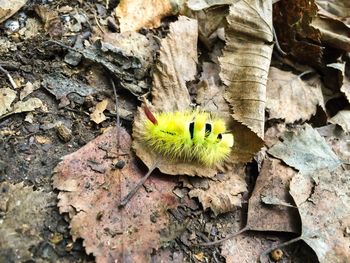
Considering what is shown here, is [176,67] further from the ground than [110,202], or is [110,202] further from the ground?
[176,67]

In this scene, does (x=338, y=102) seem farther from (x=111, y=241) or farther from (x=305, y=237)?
(x=111, y=241)

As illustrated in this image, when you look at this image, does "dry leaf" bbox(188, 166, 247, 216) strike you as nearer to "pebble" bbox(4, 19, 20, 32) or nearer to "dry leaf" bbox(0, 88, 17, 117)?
"dry leaf" bbox(0, 88, 17, 117)

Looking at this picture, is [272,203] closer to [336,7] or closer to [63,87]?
[63,87]

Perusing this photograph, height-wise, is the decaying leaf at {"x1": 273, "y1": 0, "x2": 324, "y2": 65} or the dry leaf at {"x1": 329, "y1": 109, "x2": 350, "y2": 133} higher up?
the decaying leaf at {"x1": 273, "y1": 0, "x2": 324, "y2": 65}

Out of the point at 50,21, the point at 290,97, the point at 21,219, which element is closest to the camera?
the point at 21,219

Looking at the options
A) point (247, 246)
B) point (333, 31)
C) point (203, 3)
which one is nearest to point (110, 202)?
point (247, 246)

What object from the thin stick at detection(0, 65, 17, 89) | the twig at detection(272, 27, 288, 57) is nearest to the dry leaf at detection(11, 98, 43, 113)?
the thin stick at detection(0, 65, 17, 89)

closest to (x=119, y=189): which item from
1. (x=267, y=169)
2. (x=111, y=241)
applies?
(x=111, y=241)
